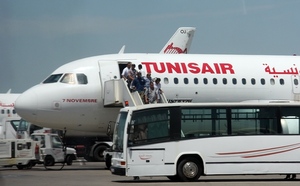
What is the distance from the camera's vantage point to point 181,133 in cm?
2706

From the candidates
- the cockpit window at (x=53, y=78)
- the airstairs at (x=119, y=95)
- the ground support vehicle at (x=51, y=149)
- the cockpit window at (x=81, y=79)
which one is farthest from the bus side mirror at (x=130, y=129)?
the ground support vehicle at (x=51, y=149)

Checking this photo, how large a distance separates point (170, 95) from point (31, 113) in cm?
580

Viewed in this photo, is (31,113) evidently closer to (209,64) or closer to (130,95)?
(130,95)

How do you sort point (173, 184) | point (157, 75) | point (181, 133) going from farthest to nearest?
point (157, 75), point (181, 133), point (173, 184)

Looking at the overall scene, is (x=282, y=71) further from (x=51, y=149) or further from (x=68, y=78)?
(x=51, y=149)

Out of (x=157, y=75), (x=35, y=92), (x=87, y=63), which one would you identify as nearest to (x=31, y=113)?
(x=35, y=92)

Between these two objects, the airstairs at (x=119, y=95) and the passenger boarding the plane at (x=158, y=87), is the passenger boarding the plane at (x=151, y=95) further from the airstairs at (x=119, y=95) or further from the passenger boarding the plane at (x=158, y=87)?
the airstairs at (x=119, y=95)

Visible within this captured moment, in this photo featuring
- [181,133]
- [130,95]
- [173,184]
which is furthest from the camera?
[130,95]

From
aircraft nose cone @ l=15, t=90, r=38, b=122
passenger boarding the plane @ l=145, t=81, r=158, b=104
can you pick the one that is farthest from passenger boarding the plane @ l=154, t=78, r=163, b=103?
aircraft nose cone @ l=15, t=90, r=38, b=122

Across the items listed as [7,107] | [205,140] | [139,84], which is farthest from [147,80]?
[7,107]

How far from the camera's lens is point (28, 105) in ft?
112

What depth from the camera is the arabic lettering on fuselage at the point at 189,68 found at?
3550 cm

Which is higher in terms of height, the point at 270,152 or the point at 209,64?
the point at 209,64

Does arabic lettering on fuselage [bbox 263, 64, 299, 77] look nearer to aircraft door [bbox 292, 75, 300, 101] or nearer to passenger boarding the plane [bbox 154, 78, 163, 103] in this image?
aircraft door [bbox 292, 75, 300, 101]
